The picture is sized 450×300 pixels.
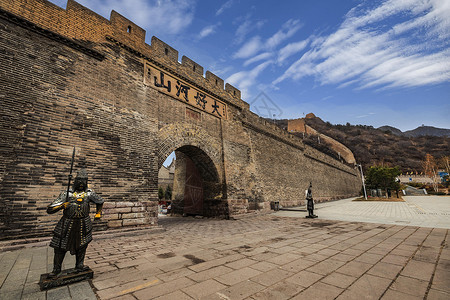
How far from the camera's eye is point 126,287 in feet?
7.75

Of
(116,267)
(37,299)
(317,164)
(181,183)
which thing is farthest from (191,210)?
(317,164)

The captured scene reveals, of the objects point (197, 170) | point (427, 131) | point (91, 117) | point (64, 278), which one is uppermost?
point (427, 131)

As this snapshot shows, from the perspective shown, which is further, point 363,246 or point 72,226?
point 363,246

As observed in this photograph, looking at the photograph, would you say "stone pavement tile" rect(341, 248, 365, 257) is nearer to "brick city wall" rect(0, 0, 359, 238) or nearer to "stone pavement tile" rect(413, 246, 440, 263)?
"stone pavement tile" rect(413, 246, 440, 263)

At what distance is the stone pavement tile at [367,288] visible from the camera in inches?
80.2

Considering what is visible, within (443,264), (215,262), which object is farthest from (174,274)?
(443,264)

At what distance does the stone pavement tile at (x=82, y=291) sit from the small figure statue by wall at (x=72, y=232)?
0.34 feet

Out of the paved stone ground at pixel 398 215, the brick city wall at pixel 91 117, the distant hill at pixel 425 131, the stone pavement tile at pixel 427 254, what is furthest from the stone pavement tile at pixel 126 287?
the distant hill at pixel 425 131

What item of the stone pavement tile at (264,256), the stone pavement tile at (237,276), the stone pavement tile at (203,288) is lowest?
the stone pavement tile at (264,256)

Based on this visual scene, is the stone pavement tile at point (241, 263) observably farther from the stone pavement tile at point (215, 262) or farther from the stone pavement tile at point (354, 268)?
the stone pavement tile at point (354, 268)

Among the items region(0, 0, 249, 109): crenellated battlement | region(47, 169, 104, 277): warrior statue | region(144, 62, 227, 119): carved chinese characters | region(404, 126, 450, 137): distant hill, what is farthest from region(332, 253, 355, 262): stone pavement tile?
region(404, 126, 450, 137): distant hill

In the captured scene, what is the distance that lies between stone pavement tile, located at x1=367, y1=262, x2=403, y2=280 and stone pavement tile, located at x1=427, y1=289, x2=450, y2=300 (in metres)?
0.40

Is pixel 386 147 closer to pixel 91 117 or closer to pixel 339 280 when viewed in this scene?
pixel 339 280

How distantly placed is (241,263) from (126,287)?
5.26 ft
